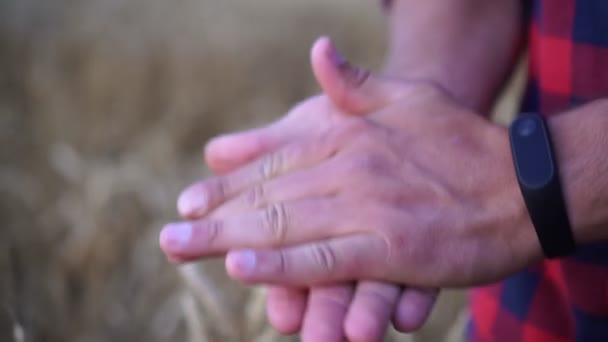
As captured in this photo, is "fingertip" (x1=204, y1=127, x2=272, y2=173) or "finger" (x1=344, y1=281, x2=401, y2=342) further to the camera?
"fingertip" (x1=204, y1=127, x2=272, y2=173)

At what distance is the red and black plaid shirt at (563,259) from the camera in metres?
0.64

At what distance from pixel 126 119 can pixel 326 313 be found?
1.50 meters

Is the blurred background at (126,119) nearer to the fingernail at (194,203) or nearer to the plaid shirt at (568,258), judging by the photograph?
the plaid shirt at (568,258)

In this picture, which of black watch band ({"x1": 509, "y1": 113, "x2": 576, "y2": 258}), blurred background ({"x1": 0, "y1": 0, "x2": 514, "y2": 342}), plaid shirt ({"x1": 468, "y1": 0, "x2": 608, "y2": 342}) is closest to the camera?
black watch band ({"x1": 509, "y1": 113, "x2": 576, "y2": 258})

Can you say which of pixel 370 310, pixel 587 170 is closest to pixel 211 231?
pixel 370 310

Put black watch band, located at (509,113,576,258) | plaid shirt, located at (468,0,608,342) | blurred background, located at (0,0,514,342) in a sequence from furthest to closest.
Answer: blurred background, located at (0,0,514,342) < plaid shirt, located at (468,0,608,342) < black watch band, located at (509,113,576,258)

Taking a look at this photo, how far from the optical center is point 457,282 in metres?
0.55

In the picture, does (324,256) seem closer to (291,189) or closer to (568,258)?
(291,189)

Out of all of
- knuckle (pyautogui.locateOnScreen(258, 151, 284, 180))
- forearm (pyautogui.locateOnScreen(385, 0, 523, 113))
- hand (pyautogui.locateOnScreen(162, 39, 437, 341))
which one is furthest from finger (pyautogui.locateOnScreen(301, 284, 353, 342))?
forearm (pyautogui.locateOnScreen(385, 0, 523, 113))

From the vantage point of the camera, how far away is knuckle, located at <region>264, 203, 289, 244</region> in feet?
1.95

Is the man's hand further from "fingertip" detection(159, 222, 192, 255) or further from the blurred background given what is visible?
the blurred background

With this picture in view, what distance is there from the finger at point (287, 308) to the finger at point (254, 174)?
97 millimetres

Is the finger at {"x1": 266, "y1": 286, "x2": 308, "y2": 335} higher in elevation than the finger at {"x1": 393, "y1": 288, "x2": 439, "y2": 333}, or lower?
higher

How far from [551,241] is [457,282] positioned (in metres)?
0.06
